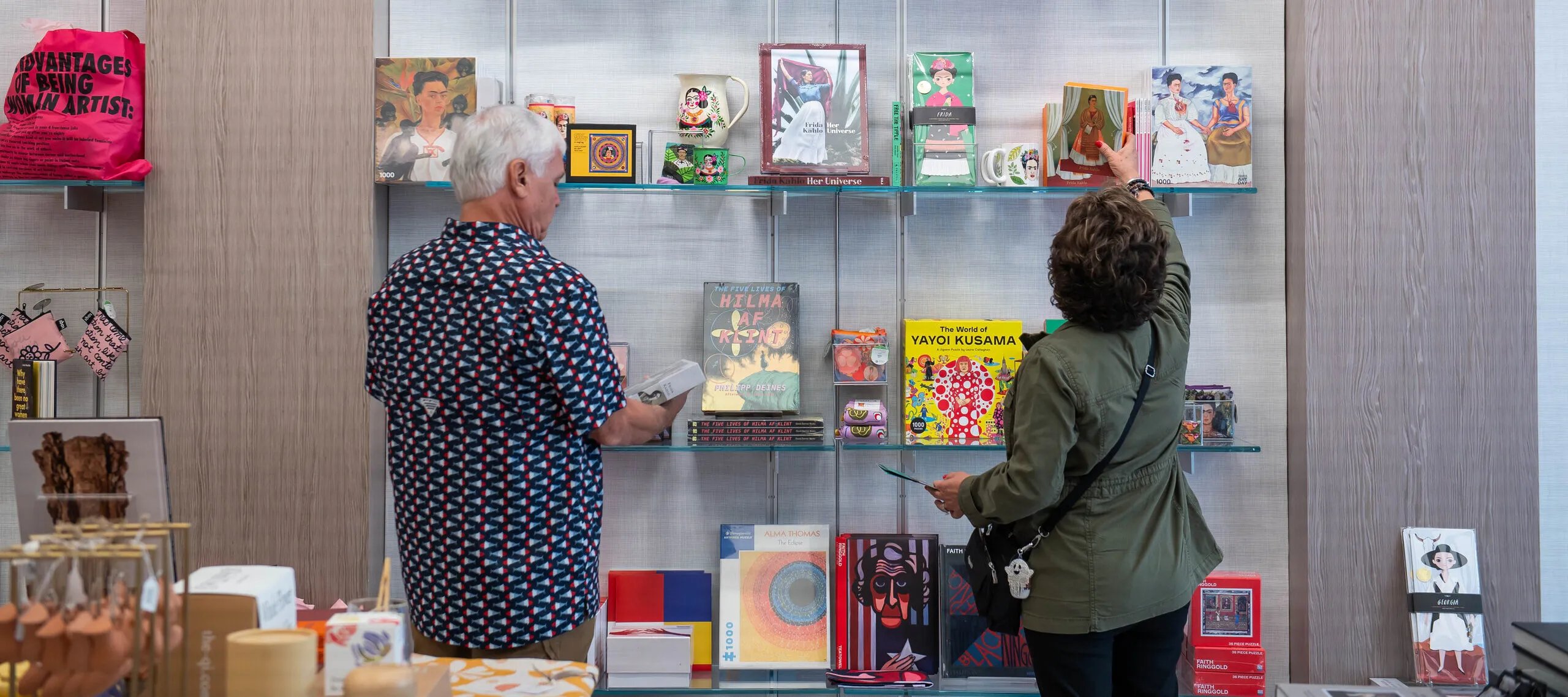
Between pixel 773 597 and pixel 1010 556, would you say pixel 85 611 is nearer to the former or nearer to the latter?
pixel 1010 556

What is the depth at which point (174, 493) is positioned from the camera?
2590 millimetres

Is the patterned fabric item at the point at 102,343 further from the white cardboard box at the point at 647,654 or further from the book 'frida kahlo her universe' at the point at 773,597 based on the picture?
the book 'frida kahlo her universe' at the point at 773,597

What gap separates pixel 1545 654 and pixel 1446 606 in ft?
3.31

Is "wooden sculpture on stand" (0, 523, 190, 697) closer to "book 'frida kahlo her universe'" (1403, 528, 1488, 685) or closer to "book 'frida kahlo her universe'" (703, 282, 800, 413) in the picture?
"book 'frida kahlo her universe'" (703, 282, 800, 413)

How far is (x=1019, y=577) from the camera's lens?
1.98 metres

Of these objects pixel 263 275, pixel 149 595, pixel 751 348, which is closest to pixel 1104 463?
pixel 751 348

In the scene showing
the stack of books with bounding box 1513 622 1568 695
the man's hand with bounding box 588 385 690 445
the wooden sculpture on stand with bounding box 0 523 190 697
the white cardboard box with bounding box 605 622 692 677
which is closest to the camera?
the wooden sculpture on stand with bounding box 0 523 190 697

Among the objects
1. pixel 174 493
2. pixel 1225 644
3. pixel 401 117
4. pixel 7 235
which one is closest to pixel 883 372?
pixel 1225 644

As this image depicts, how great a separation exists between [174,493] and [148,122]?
96 centimetres

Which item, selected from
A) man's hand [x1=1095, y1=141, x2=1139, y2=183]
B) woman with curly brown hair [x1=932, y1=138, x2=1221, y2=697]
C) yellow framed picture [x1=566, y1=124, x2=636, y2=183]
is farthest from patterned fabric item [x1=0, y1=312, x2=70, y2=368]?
man's hand [x1=1095, y1=141, x2=1139, y2=183]

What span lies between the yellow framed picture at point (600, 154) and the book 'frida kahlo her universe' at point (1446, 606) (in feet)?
7.46

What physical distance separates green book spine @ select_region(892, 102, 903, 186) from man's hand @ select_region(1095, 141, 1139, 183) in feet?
1.76

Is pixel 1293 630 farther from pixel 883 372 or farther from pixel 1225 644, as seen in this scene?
pixel 883 372

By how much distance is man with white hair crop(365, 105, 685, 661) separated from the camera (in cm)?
172
